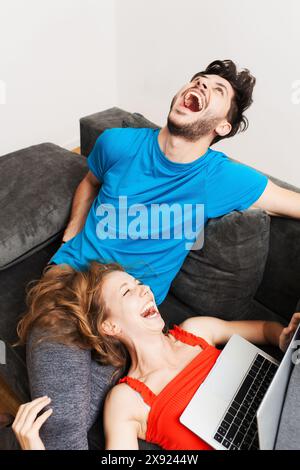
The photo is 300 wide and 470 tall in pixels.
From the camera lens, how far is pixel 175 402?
125 cm

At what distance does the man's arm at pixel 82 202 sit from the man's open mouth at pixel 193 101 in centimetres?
47

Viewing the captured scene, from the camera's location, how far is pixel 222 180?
145 cm

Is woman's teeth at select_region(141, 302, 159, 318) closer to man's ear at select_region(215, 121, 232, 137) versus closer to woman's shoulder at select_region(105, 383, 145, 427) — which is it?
woman's shoulder at select_region(105, 383, 145, 427)

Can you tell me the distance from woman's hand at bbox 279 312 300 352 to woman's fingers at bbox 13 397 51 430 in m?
0.69

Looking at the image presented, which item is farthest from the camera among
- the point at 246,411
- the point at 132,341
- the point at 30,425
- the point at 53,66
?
the point at 53,66

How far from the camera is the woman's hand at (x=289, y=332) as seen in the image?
4.10 ft

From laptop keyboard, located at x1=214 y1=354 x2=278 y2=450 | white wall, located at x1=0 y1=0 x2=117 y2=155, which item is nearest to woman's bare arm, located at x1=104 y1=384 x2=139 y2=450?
laptop keyboard, located at x1=214 y1=354 x2=278 y2=450

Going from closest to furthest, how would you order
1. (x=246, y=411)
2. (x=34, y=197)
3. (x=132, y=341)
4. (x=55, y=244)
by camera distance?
1. (x=246, y=411)
2. (x=132, y=341)
3. (x=34, y=197)
4. (x=55, y=244)

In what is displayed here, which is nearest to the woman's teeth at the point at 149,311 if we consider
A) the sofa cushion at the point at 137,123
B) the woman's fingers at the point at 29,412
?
the woman's fingers at the point at 29,412

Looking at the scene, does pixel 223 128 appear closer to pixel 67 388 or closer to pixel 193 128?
pixel 193 128

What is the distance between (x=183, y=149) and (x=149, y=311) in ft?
1.83

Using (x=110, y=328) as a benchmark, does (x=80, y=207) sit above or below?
above

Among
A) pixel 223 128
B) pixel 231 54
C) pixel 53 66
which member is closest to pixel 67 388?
pixel 223 128

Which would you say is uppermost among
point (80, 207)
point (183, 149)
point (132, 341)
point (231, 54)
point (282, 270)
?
point (231, 54)
